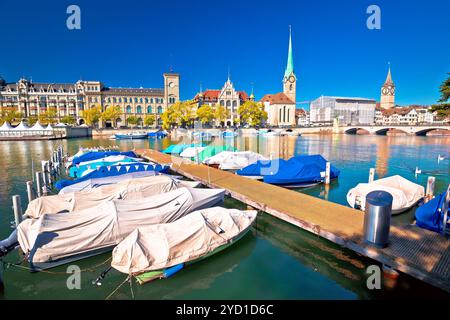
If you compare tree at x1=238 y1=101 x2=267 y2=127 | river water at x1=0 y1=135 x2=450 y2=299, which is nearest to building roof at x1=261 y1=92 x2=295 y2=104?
tree at x1=238 y1=101 x2=267 y2=127

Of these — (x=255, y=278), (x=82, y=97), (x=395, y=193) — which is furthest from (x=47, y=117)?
(x=395, y=193)

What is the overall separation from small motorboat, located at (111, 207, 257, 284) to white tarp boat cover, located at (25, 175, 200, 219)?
4.88 meters

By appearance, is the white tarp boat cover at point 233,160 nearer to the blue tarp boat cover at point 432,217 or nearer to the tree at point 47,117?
the blue tarp boat cover at point 432,217

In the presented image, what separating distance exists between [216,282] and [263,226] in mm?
5171

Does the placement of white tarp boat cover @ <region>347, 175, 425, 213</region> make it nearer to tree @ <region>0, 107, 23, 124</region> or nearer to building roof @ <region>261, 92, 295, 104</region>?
tree @ <region>0, 107, 23, 124</region>

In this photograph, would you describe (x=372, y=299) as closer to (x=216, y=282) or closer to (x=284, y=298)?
(x=284, y=298)

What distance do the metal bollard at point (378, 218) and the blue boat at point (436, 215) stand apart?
10.8 ft

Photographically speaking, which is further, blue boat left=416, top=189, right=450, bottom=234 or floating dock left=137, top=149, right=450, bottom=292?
blue boat left=416, top=189, right=450, bottom=234

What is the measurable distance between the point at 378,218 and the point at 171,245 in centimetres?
695

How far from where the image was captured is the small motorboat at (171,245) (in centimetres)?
802

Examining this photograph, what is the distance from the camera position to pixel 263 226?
43.7 ft

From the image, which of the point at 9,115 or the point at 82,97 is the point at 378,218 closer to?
the point at 9,115

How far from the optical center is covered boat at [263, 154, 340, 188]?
19.7 m
